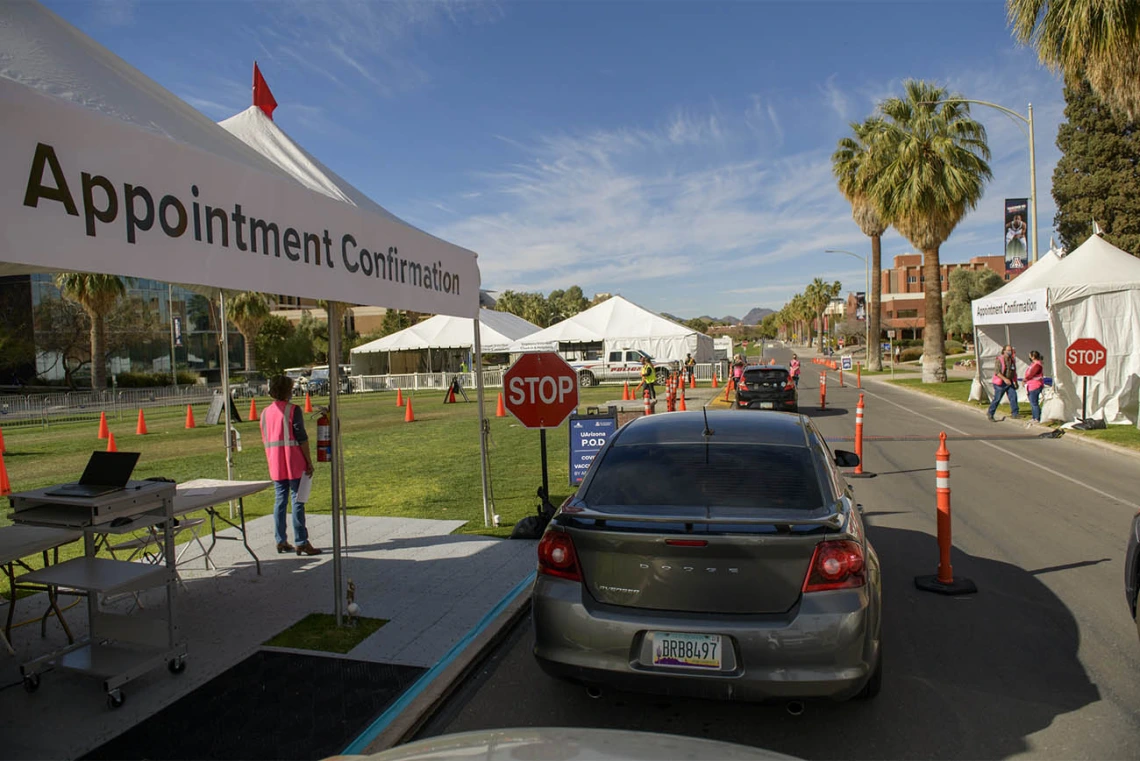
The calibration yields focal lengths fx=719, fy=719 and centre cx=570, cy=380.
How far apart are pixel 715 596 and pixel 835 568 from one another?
1.94 ft

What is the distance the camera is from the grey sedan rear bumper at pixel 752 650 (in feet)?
10.9

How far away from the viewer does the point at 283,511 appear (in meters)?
7.25

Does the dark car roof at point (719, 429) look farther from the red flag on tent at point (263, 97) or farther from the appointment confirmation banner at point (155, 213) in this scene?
the red flag on tent at point (263, 97)

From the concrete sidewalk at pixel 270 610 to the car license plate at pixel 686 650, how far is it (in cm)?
166

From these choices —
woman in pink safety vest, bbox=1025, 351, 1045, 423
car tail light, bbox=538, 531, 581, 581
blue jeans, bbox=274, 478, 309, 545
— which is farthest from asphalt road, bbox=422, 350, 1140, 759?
woman in pink safety vest, bbox=1025, 351, 1045, 423

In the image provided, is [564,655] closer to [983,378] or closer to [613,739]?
[613,739]

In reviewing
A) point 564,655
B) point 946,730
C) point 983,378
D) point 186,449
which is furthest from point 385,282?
point 983,378

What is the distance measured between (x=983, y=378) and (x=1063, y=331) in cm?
565

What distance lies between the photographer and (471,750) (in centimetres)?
221

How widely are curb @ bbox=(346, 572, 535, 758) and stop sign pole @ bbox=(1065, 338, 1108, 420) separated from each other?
49.6ft

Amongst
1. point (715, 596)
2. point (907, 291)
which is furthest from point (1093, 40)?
point (907, 291)

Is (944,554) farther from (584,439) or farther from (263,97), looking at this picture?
(263,97)

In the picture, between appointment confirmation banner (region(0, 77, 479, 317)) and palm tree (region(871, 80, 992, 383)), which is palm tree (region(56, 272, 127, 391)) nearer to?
appointment confirmation banner (region(0, 77, 479, 317))

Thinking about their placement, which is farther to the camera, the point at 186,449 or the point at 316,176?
the point at 186,449
